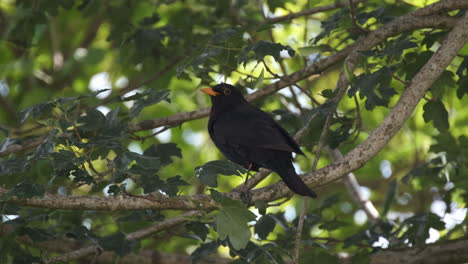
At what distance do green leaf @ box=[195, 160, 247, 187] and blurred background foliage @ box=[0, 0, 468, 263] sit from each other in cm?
1

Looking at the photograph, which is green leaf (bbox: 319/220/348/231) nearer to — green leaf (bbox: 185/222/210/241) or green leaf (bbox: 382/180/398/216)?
green leaf (bbox: 382/180/398/216)

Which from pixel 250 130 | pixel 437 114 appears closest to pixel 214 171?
pixel 250 130

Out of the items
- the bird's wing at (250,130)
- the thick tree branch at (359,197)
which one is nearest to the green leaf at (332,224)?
the thick tree branch at (359,197)

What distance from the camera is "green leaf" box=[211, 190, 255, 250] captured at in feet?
10.9

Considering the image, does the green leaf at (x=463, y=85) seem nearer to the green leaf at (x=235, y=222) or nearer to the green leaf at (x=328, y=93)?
the green leaf at (x=328, y=93)

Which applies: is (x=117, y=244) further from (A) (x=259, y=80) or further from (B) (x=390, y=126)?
(B) (x=390, y=126)

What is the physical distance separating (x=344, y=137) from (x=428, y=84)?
845 millimetres

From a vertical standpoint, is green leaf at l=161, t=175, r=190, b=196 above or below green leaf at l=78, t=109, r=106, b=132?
below

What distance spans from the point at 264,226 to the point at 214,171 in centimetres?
161

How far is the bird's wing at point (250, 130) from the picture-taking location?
464 cm

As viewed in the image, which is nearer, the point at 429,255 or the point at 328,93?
the point at 328,93

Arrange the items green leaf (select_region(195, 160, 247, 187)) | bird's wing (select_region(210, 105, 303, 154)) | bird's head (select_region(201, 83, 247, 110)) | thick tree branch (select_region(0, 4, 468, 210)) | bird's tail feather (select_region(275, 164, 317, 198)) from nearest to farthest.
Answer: green leaf (select_region(195, 160, 247, 187)) < thick tree branch (select_region(0, 4, 468, 210)) < bird's tail feather (select_region(275, 164, 317, 198)) < bird's wing (select_region(210, 105, 303, 154)) < bird's head (select_region(201, 83, 247, 110))

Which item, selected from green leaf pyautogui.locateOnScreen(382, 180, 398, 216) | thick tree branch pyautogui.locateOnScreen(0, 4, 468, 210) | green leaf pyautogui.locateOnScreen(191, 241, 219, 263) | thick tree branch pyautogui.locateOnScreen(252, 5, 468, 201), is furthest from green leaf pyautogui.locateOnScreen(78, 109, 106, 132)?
green leaf pyautogui.locateOnScreen(382, 180, 398, 216)

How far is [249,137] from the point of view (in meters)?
4.87
